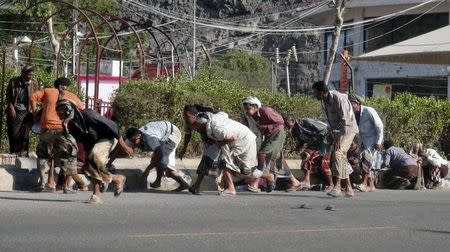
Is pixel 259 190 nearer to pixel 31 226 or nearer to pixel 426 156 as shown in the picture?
pixel 426 156

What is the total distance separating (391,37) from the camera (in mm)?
44094

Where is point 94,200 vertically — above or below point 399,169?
below

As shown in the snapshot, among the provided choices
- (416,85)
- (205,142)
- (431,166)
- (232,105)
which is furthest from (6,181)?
(416,85)

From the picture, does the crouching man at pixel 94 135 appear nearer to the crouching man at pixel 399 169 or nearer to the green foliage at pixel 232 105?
the green foliage at pixel 232 105

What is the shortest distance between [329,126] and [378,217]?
3529 mm

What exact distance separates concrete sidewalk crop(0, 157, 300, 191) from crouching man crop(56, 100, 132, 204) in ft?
6.34

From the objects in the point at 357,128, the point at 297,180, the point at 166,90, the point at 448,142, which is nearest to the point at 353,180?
the point at 297,180

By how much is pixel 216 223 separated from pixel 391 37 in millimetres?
34310

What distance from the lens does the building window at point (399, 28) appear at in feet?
139

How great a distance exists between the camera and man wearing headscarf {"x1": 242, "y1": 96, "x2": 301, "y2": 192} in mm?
15391

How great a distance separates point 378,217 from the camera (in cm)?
1205

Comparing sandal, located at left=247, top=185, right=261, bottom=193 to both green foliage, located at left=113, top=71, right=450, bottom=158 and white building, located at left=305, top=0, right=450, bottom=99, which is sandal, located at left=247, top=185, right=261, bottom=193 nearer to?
green foliage, located at left=113, top=71, right=450, bottom=158

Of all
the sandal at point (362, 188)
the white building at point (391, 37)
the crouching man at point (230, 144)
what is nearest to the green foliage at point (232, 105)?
the sandal at point (362, 188)

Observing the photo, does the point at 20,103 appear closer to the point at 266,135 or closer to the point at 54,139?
the point at 54,139
